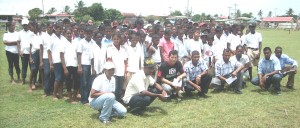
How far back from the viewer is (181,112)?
22.5 ft

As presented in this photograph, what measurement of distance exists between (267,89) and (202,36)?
249cm

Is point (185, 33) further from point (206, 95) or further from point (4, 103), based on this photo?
point (4, 103)

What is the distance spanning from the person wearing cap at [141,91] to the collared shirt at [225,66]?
2777mm

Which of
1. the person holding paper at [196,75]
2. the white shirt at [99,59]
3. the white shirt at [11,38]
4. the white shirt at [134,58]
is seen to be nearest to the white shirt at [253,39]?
the person holding paper at [196,75]

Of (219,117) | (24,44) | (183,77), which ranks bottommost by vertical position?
(219,117)

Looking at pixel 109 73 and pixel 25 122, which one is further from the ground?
pixel 109 73

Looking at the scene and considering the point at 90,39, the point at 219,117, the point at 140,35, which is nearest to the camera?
the point at 219,117

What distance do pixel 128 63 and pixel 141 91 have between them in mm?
1120

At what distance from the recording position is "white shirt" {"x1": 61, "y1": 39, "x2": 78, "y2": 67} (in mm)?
7172

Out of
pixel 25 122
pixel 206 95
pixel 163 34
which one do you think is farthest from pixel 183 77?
pixel 25 122

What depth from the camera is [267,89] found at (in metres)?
9.02

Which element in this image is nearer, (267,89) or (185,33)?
(267,89)

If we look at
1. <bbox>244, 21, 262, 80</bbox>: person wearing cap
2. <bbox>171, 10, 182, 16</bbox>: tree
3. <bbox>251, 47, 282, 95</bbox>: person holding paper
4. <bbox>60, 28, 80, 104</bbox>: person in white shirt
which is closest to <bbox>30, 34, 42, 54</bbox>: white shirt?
<bbox>60, 28, 80, 104</bbox>: person in white shirt

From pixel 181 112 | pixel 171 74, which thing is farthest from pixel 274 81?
pixel 181 112
